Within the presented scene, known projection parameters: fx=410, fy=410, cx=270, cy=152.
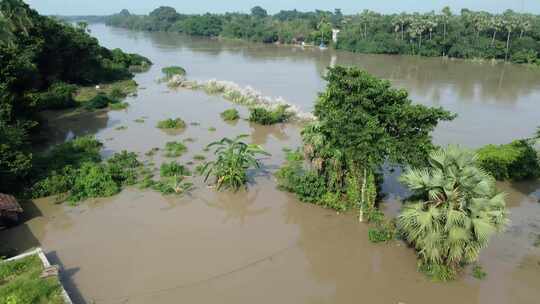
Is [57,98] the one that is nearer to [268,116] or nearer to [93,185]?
[268,116]

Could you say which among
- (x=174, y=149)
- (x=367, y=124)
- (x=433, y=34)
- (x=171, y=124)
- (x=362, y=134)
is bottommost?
(x=174, y=149)

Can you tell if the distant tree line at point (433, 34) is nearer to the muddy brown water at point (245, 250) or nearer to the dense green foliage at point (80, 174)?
the muddy brown water at point (245, 250)

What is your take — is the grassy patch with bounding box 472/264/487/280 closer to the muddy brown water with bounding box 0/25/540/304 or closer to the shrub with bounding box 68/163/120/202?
the muddy brown water with bounding box 0/25/540/304

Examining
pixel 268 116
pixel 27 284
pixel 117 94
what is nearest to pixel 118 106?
pixel 117 94

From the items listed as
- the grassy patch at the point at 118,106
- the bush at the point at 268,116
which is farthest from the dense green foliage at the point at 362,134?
the grassy patch at the point at 118,106

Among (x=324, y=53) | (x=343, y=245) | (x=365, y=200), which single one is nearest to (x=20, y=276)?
(x=343, y=245)

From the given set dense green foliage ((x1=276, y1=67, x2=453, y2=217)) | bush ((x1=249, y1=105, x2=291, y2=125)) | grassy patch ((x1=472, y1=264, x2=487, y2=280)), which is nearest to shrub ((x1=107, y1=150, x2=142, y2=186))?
dense green foliage ((x1=276, y1=67, x2=453, y2=217))
